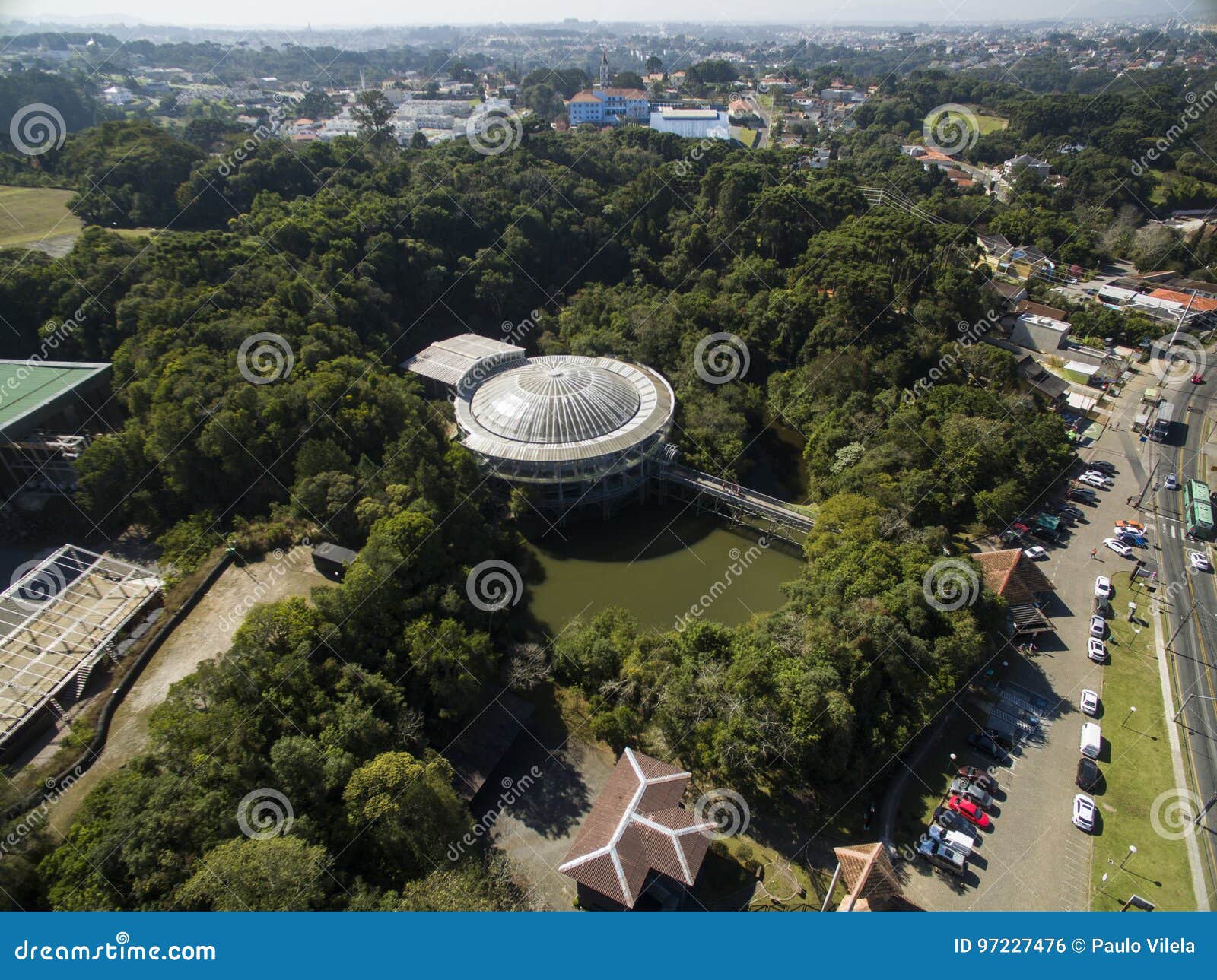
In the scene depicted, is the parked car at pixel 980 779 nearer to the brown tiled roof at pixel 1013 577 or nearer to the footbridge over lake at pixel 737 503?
the brown tiled roof at pixel 1013 577

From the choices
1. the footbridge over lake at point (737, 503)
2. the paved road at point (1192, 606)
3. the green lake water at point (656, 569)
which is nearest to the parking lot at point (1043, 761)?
the paved road at point (1192, 606)

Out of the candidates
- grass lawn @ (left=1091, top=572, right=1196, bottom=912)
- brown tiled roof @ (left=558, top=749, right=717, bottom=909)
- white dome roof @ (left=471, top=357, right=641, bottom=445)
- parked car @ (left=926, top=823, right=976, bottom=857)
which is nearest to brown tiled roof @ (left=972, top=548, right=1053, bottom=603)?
grass lawn @ (left=1091, top=572, right=1196, bottom=912)

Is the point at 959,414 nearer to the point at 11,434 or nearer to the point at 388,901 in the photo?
the point at 388,901

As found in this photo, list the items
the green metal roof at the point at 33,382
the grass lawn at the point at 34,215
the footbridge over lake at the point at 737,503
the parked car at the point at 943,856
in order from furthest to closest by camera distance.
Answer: the grass lawn at the point at 34,215 → the footbridge over lake at the point at 737,503 → the green metal roof at the point at 33,382 → the parked car at the point at 943,856

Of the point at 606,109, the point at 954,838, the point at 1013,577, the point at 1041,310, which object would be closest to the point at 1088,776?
the point at 954,838

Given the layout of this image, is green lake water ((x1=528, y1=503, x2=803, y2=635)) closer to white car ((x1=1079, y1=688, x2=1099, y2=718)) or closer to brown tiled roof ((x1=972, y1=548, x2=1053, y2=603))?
brown tiled roof ((x1=972, y1=548, x2=1053, y2=603))

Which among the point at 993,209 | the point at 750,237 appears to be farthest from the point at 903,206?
the point at 750,237

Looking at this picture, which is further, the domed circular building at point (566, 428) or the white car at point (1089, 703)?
the domed circular building at point (566, 428)
